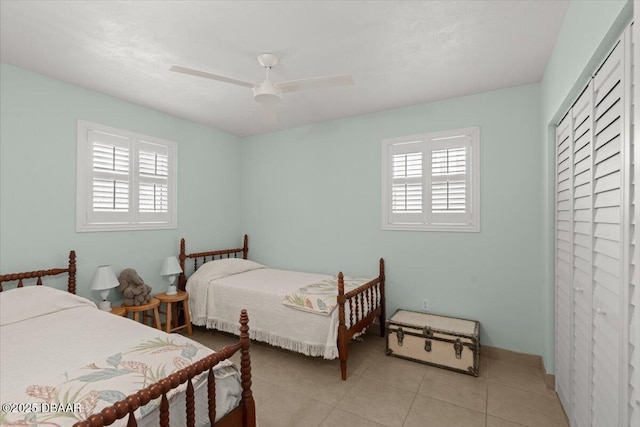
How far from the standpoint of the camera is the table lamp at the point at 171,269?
3520 mm

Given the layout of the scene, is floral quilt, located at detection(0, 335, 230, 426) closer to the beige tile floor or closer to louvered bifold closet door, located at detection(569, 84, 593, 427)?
the beige tile floor

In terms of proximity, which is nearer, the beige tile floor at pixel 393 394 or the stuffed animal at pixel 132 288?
the beige tile floor at pixel 393 394

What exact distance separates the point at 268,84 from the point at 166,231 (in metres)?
2.42

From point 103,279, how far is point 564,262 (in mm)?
3834

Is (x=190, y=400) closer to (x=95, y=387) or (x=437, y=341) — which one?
(x=95, y=387)

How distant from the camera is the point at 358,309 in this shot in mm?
3027

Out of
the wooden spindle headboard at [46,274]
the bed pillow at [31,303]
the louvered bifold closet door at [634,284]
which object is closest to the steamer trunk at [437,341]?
the louvered bifold closet door at [634,284]

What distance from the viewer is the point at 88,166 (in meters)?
3.01

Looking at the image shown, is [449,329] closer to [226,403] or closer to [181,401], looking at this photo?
[226,403]

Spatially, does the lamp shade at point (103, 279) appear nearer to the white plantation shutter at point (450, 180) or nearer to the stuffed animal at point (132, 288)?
the stuffed animal at point (132, 288)

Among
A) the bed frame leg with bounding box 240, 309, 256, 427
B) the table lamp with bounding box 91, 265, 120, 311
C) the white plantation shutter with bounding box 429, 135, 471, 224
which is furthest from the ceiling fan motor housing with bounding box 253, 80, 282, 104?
the table lamp with bounding box 91, 265, 120, 311

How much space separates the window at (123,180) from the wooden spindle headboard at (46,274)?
34 centimetres

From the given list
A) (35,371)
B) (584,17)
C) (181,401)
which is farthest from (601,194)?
(35,371)

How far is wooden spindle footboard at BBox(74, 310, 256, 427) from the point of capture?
39.3 inches
